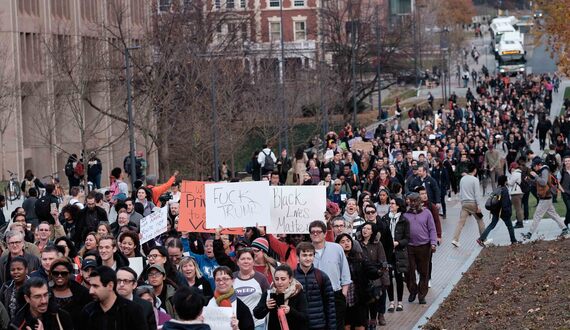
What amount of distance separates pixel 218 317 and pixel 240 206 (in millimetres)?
6008

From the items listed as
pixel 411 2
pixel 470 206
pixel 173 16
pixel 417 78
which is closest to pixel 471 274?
pixel 470 206

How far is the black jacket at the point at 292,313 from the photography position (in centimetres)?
1366

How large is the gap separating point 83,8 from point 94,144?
5.31 m

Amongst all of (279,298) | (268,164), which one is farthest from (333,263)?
(268,164)

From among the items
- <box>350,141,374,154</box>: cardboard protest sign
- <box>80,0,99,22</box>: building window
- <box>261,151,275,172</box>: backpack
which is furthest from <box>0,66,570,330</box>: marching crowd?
<box>80,0,99,22</box>: building window

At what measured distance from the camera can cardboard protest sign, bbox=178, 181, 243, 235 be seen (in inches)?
745

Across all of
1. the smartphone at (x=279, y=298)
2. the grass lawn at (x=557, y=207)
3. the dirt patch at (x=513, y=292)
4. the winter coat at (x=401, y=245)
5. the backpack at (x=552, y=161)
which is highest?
the smartphone at (x=279, y=298)

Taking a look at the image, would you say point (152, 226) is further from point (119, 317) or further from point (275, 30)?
point (275, 30)

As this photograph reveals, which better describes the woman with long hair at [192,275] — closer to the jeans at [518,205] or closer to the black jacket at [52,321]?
the black jacket at [52,321]

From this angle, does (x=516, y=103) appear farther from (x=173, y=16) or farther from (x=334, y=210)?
(x=334, y=210)

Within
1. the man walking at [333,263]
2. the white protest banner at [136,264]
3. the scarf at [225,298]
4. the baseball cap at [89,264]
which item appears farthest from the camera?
the man walking at [333,263]

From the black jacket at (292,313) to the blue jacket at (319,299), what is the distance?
632mm

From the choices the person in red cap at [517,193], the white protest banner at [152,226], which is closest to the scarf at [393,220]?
the white protest banner at [152,226]

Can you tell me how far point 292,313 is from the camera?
44.9ft
